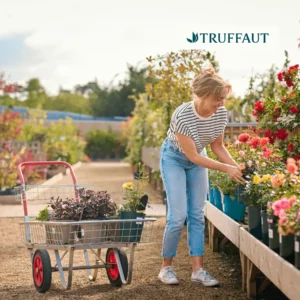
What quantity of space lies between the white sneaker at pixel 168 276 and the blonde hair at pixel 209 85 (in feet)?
3.93

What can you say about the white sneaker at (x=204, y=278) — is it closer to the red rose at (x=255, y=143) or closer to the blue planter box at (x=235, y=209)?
the blue planter box at (x=235, y=209)

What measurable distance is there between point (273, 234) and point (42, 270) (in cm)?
153

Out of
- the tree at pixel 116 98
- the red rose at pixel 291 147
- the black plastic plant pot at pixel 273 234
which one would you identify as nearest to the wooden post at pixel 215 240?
the red rose at pixel 291 147

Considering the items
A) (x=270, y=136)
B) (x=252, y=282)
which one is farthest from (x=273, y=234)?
(x=270, y=136)

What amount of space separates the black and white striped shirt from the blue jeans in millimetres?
104

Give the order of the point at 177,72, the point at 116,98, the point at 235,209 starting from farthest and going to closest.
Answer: the point at 116,98, the point at 177,72, the point at 235,209

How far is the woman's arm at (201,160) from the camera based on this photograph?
4.42m

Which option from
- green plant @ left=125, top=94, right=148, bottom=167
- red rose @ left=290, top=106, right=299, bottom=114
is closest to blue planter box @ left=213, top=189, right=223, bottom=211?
red rose @ left=290, top=106, right=299, bottom=114

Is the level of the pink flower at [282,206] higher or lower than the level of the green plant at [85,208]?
higher

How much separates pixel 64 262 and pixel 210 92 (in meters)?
2.20

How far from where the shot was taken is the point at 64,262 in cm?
586

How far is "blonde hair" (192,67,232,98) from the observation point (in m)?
4.38

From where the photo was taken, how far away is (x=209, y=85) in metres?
4.38

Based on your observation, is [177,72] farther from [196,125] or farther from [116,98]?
[116,98]
